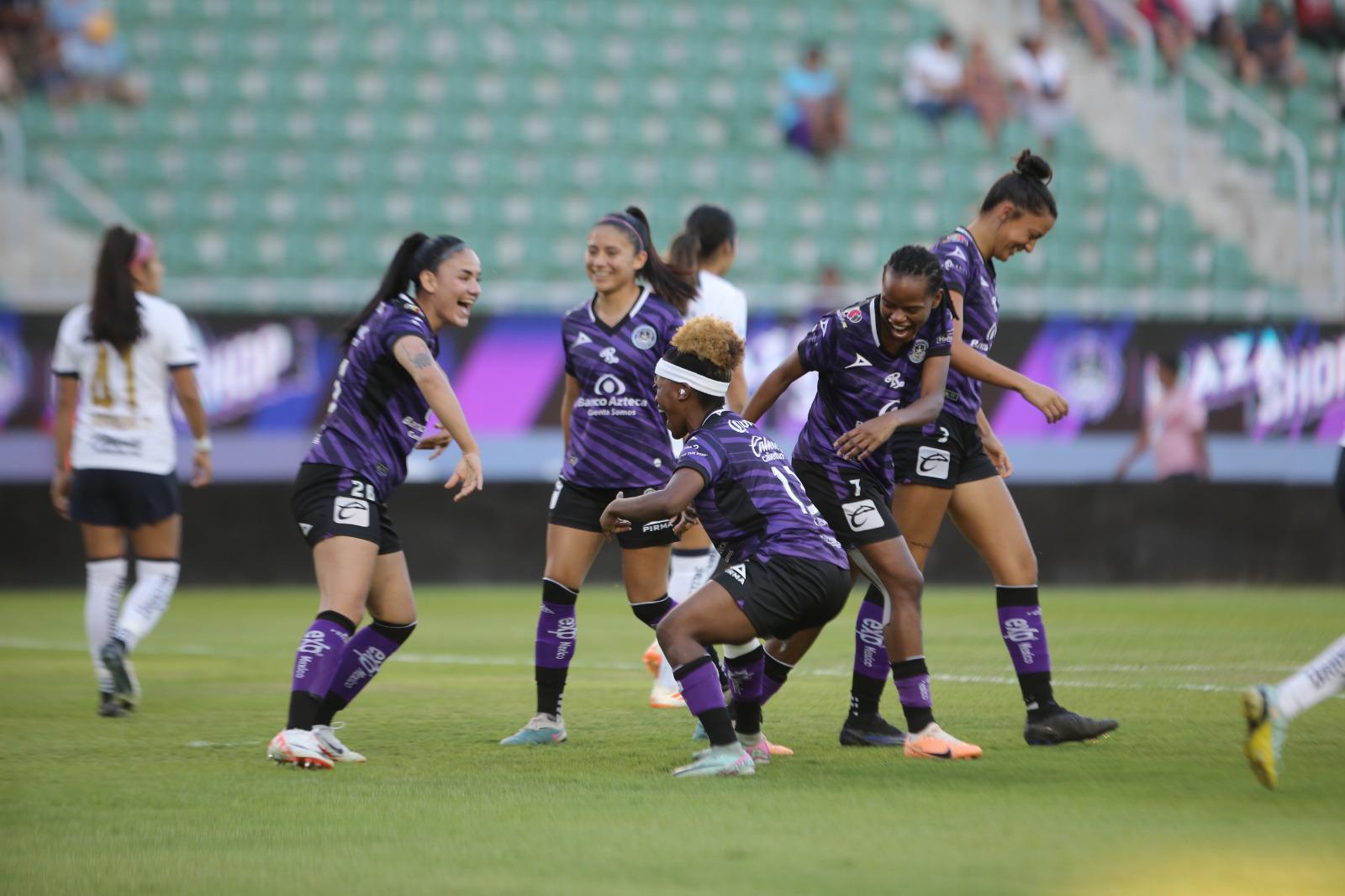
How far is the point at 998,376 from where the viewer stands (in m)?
6.72

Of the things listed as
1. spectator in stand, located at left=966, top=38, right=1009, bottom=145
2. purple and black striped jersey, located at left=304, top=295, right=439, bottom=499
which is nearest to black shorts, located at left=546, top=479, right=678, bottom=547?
purple and black striped jersey, located at left=304, top=295, right=439, bottom=499

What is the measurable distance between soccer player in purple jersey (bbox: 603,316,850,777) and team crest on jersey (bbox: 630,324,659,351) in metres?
0.99

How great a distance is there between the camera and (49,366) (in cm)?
1634

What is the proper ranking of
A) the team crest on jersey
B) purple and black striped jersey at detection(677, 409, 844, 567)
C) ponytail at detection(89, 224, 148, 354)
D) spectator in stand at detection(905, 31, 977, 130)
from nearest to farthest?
1. purple and black striped jersey at detection(677, 409, 844, 567)
2. the team crest on jersey
3. ponytail at detection(89, 224, 148, 354)
4. spectator in stand at detection(905, 31, 977, 130)

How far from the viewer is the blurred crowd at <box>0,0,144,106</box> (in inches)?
760

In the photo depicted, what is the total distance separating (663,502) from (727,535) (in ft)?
1.71

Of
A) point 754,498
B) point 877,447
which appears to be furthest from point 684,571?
point 754,498

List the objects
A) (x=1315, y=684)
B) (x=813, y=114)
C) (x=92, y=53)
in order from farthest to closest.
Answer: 1. (x=813, y=114)
2. (x=92, y=53)
3. (x=1315, y=684)

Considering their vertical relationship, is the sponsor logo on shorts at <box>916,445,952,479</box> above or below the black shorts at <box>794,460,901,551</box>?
above

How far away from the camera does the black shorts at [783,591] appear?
6.04m

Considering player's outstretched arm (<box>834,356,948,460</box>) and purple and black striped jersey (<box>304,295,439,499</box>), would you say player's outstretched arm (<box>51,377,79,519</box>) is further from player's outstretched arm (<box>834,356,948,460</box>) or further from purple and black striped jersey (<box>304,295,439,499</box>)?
player's outstretched arm (<box>834,356,948,460</box>)

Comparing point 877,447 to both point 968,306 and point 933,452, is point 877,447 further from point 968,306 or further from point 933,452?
point 968,306

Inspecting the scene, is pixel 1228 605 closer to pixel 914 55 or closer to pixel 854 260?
pixel 854 260

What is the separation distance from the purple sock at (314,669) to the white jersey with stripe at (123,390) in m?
2.68
